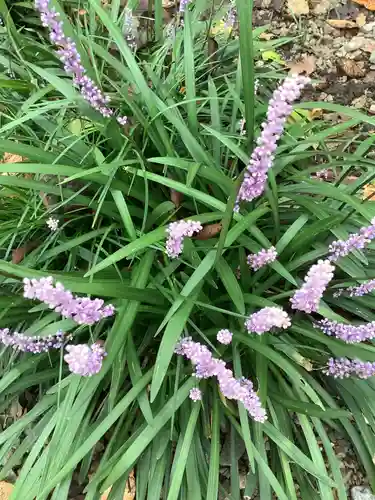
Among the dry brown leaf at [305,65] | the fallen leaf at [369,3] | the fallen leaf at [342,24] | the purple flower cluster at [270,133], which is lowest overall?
the dry brown leaf at [305,65]

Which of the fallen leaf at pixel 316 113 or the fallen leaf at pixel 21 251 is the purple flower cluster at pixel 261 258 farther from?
the fallen leaf at pixel 316 113

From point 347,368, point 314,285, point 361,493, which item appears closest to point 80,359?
point 314,285

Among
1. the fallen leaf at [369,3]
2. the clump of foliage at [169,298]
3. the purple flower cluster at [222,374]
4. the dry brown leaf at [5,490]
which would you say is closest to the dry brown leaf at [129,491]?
the clump of foliage at [169,298]

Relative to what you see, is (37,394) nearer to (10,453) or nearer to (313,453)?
(10,453)

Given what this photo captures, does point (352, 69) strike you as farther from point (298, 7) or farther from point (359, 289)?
point (359, 289)

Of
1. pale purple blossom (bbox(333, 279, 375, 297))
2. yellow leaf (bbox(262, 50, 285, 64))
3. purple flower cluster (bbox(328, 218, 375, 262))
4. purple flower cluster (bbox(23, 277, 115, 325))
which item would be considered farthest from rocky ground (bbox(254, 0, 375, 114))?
purple flower cluster (bbox(23, 277, 115, 325))

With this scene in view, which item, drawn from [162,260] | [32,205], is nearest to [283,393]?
[162,260]
